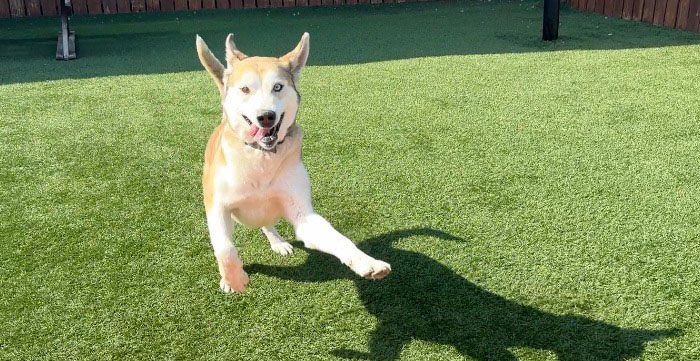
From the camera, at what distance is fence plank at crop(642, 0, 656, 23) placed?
8.42m

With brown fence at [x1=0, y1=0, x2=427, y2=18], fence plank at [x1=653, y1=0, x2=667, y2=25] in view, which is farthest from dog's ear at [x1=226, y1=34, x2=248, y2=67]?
brown fence at [x1=0, y1=0, x2=427, y2=18]

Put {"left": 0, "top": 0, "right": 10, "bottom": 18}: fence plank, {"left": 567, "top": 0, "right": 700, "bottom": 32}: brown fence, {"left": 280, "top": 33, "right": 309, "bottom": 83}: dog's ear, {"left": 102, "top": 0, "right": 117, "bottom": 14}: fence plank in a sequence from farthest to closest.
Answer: {"left": 102, "top": 0, "right": 117, "bottom": 14}: fence plank
{"left": 0, "top": 0, "right": 10, "bottom": 18}: fence plank
{"left": 567, "top": 0, "right": 700, "bottom": 32}: brown fence
{"left": 280, "top": 33, "right": 309, "bottom": 83}: dog's ear

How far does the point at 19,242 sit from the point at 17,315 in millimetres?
708

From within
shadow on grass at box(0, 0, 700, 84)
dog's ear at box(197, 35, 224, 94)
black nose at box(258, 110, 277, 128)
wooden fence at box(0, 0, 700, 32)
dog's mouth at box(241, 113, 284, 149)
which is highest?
dog's ear at box(197, 35, 224, 94)

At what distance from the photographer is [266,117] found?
2209mm

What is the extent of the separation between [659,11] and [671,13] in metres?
0.20

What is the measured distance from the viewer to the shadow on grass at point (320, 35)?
291 inches

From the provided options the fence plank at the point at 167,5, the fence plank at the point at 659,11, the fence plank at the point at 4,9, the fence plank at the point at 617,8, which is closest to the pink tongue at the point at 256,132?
the fence plank at the point at 659,11

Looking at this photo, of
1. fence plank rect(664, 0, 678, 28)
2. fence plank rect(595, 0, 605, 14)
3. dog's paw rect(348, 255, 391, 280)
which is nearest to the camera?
dog's paw rect(348, 255, 391, 280)

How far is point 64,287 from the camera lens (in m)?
2.80

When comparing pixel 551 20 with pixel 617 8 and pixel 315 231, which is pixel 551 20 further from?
pixel 315 231

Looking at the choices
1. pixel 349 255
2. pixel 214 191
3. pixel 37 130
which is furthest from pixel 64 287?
pixel 37 130

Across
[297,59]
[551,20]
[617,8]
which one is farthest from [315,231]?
[617,8]

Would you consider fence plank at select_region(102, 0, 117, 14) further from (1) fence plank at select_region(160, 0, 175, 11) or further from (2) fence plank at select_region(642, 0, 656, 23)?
(2) fence plank at select_region(642, 0, 656, 23)
